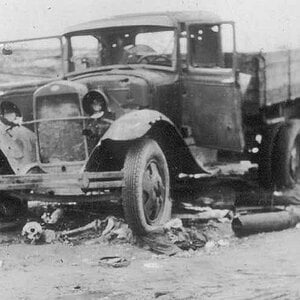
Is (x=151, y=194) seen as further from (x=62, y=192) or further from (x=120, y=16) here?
(x=120, y=16)

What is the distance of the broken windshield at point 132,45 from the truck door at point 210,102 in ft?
0.78

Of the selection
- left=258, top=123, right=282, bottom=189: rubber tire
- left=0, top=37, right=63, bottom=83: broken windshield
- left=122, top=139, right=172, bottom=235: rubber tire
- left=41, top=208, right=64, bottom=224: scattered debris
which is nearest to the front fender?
left=122, top=139, right=172, bottom=235: rubber tire

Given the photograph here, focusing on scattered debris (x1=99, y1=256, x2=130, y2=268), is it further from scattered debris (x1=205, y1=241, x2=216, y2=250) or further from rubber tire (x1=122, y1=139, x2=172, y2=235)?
scattered debris (x1=205, y1=241, x2=216, y2=250)

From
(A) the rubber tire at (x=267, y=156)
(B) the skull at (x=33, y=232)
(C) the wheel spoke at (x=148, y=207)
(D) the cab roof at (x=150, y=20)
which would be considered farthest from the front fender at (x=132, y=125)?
(A) the rubber tire at (x=267, y=156)

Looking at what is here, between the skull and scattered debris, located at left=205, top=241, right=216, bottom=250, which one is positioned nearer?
scattered debris, located at left=205, top=241, right=216, bottom=250

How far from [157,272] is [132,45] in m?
3.40

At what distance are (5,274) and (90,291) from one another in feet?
3.20

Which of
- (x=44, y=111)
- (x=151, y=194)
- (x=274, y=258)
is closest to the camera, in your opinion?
(x=274, y=258)

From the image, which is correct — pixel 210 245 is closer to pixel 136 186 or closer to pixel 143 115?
pixel 136 186

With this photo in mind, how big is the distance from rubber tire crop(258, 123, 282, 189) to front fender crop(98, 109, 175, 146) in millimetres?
2390

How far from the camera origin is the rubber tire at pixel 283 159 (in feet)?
28.4

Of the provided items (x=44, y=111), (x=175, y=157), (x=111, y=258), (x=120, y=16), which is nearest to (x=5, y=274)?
(x=111, y=258)

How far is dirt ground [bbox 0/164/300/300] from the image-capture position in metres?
4.61

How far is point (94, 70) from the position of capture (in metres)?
7.75
